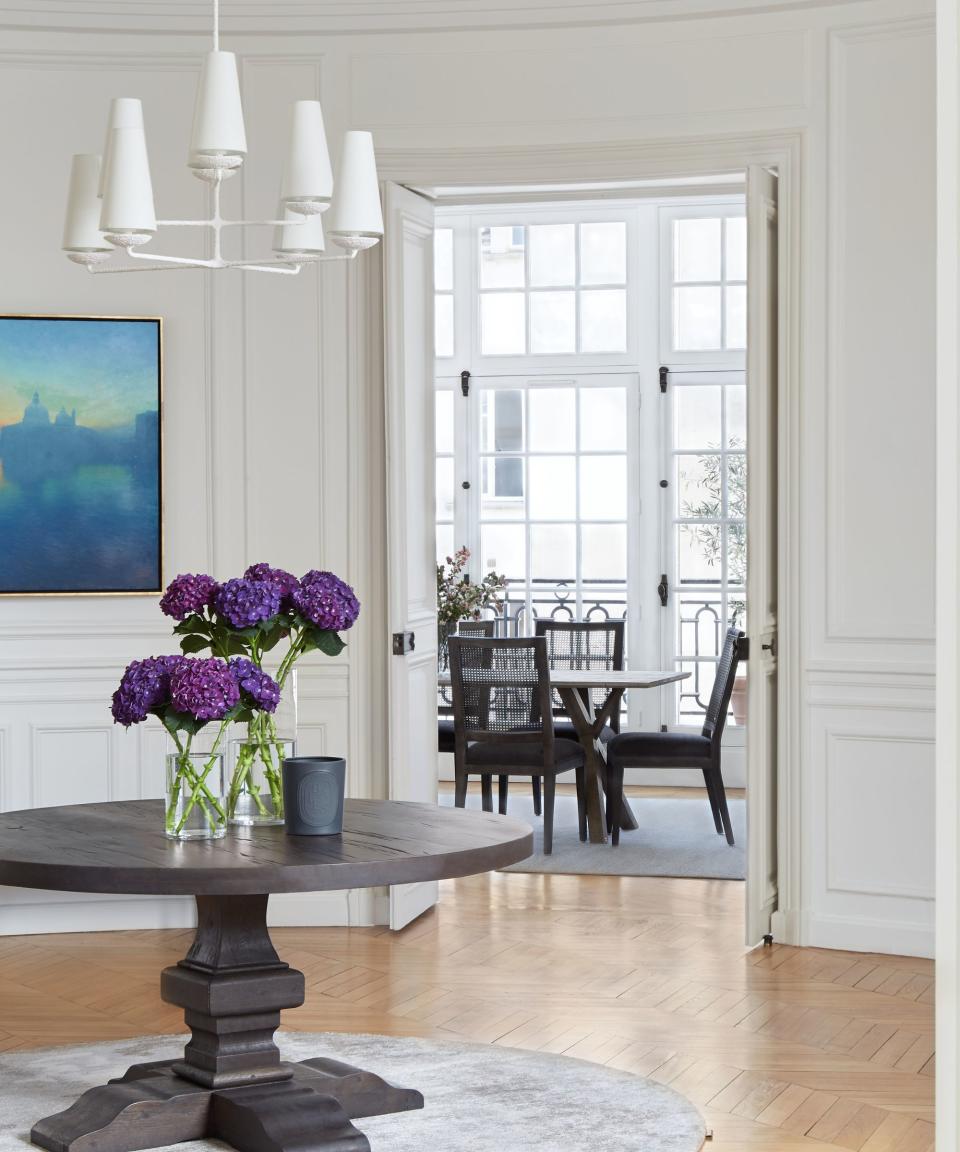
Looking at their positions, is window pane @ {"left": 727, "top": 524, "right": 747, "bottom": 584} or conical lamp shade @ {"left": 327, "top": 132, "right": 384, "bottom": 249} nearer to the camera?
conical lamp shade @ {"left": 327, "top": 132, "right": 384, "bottom": 249}

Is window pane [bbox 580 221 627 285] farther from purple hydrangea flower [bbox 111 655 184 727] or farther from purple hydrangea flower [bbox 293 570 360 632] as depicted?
purple hydrangea flower [bbox 111 655 184 727]

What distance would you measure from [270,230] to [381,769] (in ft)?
6.62

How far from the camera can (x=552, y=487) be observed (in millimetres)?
9086

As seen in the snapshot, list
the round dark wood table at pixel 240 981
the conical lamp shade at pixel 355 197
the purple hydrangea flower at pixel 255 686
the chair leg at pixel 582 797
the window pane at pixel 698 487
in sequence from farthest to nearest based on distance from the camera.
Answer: the window pane at pixel 698 487, the chair leg at pixel 582 797, the conical lamp shade at pixel 355 197, the purple hydrangea flower at pixel 255 686, the round dark wood table at pixel 240 981

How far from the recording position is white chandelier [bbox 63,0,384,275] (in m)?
3.20

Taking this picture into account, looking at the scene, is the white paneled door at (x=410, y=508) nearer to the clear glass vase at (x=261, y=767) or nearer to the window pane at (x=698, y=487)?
the clear glass vase at (x=261, y=767)

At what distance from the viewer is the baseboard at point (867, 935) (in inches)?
200

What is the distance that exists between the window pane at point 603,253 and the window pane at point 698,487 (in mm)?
1155

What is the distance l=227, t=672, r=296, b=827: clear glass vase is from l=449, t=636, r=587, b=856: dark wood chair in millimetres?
3391

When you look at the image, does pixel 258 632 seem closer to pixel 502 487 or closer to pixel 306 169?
pixel 306 169

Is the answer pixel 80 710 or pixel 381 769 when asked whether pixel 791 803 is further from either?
pixel 80 710

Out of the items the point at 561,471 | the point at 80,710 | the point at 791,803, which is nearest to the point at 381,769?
the point at 80,710

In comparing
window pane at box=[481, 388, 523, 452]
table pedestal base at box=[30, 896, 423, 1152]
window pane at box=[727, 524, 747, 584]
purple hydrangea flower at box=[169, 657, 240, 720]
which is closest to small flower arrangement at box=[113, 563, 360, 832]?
purple hydrangea flower at box=[169, 657, 240, 720]

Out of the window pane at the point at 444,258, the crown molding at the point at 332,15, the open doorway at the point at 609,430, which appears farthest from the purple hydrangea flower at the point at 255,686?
the window pane at the point at 444,258
